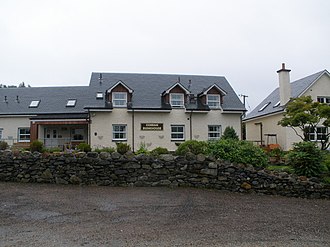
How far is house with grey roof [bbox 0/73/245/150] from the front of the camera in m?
26.3

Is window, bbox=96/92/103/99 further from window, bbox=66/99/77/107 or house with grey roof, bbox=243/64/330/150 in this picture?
house with grey roof, bbox=243/64/330/150

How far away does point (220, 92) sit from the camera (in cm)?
2795

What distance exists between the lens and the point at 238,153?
13352mm

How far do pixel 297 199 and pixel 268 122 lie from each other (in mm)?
20158

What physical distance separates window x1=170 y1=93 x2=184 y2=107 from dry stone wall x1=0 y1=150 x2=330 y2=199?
49.3 ft

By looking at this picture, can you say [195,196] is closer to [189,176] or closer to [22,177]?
[189,176]

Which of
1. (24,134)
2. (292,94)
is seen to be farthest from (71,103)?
(292,94)

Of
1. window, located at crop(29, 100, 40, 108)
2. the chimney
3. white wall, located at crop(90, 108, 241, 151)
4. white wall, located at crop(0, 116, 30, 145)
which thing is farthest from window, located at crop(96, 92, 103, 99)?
the chimney

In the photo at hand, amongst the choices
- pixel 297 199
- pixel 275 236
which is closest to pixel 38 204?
pixel 275 236

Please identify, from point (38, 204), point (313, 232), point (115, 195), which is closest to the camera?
point (313, 232)

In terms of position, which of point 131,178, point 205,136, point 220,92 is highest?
point 220,92

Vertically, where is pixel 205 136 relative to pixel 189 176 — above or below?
above

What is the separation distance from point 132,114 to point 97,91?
3946 millimetres

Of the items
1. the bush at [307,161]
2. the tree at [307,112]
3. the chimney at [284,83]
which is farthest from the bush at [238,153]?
the chimney at [284,83]
